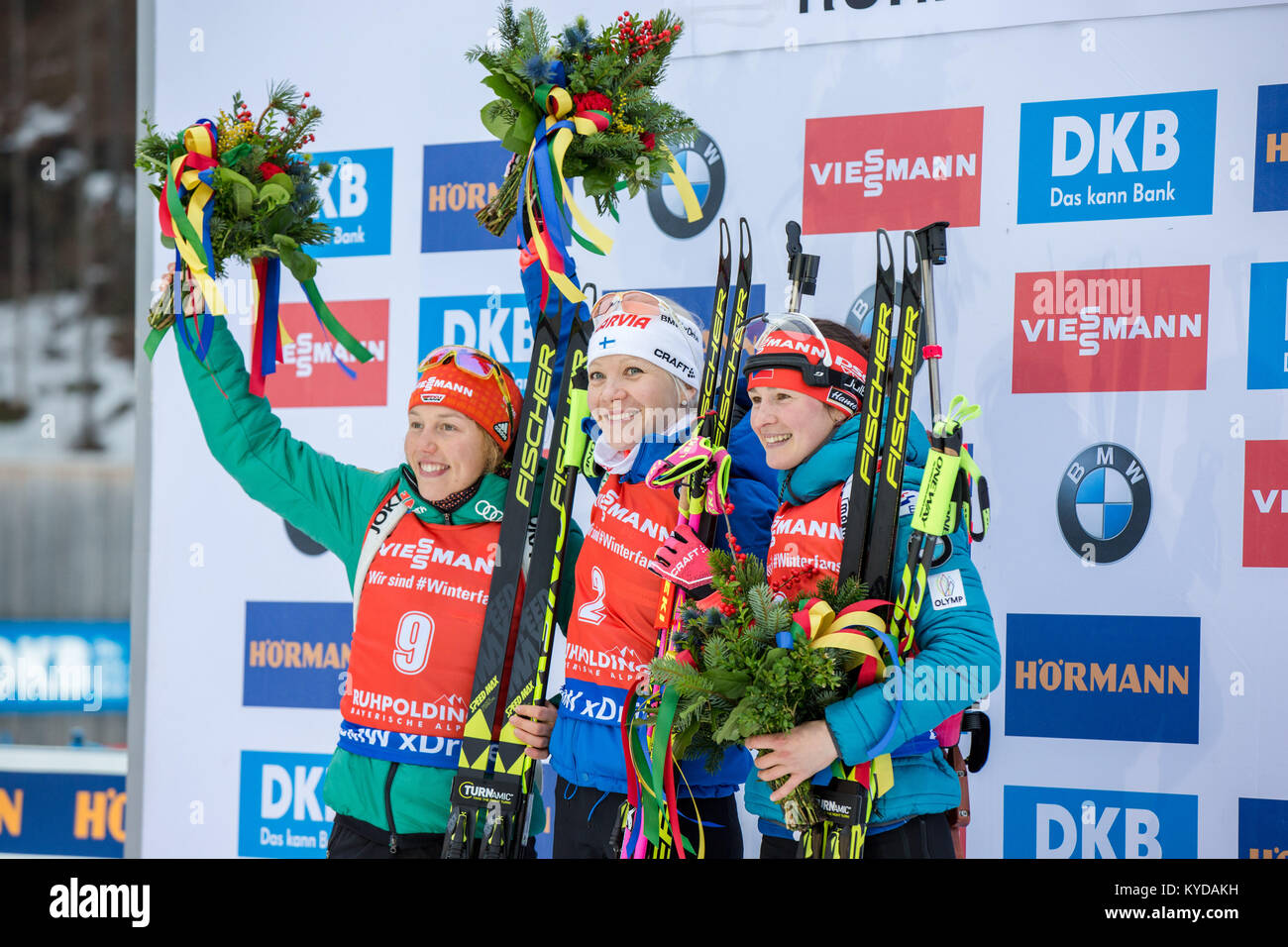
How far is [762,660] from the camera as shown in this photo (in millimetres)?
1972

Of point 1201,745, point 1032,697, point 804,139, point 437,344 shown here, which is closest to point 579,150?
point 804,139

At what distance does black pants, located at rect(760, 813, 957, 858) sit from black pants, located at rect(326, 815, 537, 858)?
32.2 inches

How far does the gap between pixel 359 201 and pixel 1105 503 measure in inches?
93.6

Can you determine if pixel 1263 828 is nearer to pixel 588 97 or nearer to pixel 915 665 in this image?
pixel 915 665

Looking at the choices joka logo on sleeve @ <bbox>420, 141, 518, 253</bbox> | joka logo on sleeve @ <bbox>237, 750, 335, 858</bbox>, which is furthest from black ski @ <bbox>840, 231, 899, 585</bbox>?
joka logo on sleeve @ <bbox>237, 750, 335, 858</bbox>


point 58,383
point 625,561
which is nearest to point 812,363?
point 625,561

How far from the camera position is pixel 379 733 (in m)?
2.53

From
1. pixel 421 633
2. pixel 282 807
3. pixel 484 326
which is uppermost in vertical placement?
pixel 484 326

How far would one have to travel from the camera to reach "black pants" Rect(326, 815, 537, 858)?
2490 mm

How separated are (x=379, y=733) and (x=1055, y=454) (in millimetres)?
1773

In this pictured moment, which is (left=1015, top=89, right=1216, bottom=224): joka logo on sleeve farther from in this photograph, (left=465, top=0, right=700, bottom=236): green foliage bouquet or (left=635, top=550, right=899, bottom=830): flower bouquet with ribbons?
(left=635, top=550, right=899, bottom=830): flower bouquet with ribbons

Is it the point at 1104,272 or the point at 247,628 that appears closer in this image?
the point at 1104,272
